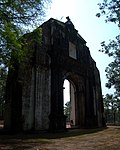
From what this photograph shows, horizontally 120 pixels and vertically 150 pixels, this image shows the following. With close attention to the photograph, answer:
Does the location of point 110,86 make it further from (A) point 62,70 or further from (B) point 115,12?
(B) point 115,12

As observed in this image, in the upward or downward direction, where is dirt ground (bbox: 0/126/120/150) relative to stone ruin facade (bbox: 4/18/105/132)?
downward

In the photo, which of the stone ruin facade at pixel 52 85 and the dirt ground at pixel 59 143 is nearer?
the dirt ground at pixel 59 143

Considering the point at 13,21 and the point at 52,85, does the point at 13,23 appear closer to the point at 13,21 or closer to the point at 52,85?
the point at 13,21

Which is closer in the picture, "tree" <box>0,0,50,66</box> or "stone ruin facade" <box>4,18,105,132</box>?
"tree" <box>0,0,50,66</box>

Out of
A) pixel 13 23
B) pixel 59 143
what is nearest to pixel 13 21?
pixel 13 23

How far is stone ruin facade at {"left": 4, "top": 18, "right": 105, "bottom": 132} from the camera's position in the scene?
18109mm

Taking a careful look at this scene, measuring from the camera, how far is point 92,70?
90.1ft

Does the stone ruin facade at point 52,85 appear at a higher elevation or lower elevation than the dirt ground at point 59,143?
higher

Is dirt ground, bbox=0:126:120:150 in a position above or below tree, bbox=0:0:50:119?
below

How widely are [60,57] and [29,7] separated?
1031cm

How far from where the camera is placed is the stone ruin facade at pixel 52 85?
18109mm

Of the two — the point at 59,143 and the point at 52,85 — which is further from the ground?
the point at 52,85

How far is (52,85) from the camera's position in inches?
791

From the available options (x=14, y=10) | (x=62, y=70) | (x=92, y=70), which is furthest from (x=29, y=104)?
(x=92, y=70)
